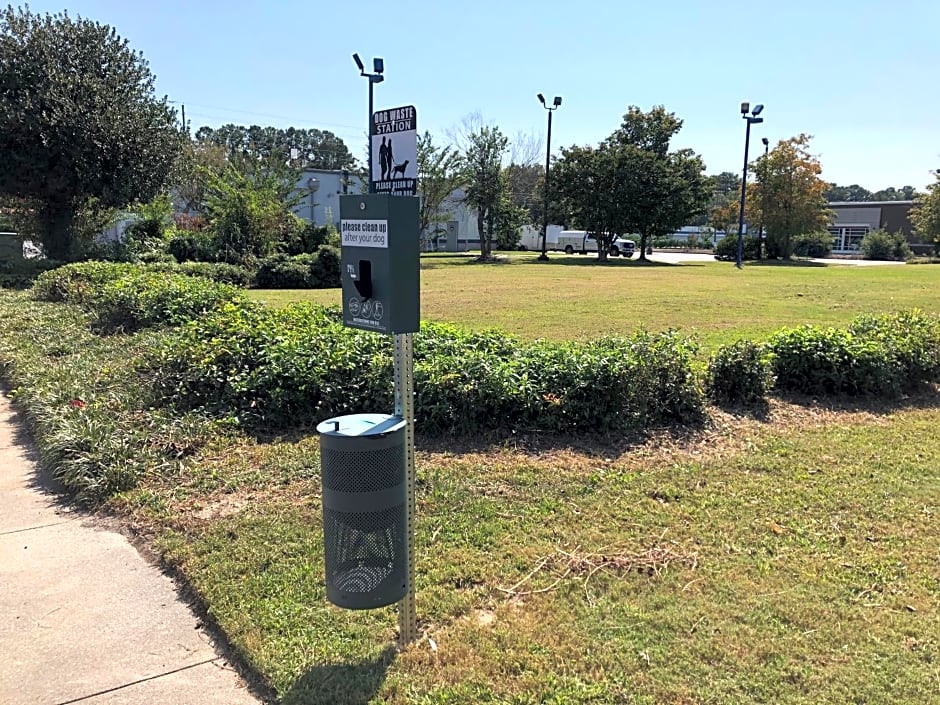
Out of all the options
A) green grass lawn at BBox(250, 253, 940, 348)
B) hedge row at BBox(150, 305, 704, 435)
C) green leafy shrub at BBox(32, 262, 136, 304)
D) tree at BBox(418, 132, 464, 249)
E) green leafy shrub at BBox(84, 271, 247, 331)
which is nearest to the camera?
hedge row at BBox(150, 305, 704, 435)

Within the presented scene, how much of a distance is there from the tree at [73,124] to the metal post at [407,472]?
18.0 m

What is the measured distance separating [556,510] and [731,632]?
53.0 inches

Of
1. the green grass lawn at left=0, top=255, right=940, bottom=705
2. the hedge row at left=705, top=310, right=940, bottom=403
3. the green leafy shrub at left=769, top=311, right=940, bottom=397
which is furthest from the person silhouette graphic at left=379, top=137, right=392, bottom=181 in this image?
the green leafy shrub at left=769, top=311, right=940, bottom=397

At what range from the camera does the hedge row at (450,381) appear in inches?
206

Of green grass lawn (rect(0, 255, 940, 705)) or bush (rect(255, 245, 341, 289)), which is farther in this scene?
bush (rect(255, 245, 341, 289))

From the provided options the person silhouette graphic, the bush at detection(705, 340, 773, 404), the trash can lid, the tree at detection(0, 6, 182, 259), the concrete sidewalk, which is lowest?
the concrete sidewalk

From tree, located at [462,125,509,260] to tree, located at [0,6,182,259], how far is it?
73.3 feet

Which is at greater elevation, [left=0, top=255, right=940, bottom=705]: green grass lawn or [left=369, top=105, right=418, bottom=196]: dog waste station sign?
[left=369, top=105, right=418, bottom=196]: dog waste station sign

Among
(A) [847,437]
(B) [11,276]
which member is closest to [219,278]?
(B) [11,276]

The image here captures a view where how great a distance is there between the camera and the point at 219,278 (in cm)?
1773

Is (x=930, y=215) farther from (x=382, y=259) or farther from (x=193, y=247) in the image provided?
(x=382, y=259)

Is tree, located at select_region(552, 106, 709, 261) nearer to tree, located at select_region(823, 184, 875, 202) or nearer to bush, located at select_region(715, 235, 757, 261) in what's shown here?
bush, located at select_region(715, 235, 757, 261)

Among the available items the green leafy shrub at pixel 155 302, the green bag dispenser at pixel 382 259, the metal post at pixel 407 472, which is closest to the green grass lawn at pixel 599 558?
the metal post at pixel 407 472

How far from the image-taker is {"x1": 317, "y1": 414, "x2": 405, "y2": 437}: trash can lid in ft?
8.61
